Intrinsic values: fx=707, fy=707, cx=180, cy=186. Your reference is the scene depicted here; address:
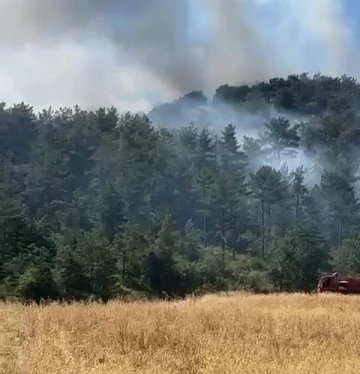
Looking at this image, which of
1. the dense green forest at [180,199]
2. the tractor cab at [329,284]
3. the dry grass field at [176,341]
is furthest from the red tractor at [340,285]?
the dense green forest at [180,199]

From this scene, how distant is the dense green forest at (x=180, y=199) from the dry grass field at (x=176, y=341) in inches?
1238

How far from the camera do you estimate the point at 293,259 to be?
5712 cm

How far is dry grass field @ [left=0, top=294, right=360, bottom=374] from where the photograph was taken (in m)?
9.07

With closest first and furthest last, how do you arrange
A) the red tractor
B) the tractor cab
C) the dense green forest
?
the red tractor, the tractor cab, the dense green forest

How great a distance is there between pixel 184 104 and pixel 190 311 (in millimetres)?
115215

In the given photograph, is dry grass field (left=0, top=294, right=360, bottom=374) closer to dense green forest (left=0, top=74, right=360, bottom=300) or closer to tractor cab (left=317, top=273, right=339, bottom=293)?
tractor cab (left=317, top=273, right=339, bottom=293)

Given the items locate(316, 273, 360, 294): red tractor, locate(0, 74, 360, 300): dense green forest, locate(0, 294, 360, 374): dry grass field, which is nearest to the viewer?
locate(0, 294, 360, 374): dry grass field

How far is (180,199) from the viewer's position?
252 ft

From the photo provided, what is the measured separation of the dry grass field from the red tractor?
10.8 m

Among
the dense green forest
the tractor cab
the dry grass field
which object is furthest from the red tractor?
the dense green forest

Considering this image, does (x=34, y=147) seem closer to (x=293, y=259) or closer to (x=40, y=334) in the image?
(x=293, y=259)

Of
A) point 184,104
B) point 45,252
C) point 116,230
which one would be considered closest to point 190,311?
point 45,252

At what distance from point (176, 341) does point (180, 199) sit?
6569 cm

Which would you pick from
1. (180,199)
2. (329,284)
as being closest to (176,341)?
(329,284)
